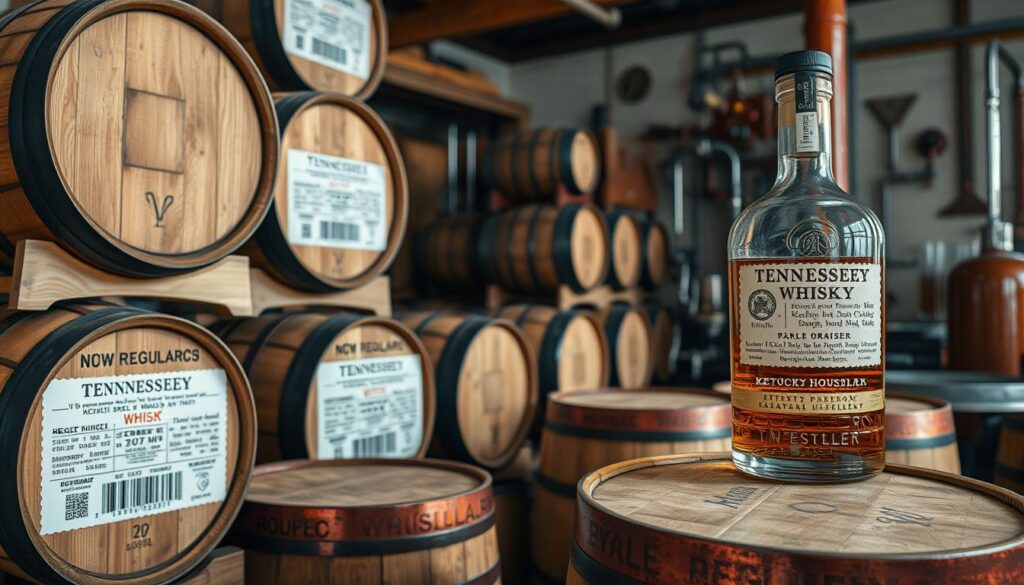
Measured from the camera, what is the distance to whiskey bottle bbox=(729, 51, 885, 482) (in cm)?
104

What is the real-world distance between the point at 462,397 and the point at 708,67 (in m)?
4.93

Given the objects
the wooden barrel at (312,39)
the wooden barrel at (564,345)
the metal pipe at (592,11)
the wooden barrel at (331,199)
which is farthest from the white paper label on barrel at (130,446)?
the metal pipe at (592,11)

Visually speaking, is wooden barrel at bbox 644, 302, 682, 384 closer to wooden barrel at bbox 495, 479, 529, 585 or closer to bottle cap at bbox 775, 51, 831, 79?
wooden barrel at bbox 495, 479, 529, 585

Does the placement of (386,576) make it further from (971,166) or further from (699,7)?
(699,7)

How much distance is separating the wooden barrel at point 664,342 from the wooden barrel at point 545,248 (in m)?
1.02

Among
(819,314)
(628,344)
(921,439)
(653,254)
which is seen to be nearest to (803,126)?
(819,314)

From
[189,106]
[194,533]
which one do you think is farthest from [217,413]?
[189,106]

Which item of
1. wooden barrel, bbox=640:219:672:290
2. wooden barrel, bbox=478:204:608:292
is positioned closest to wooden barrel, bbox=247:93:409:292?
wooden barrel, bbox=478:204:608:292

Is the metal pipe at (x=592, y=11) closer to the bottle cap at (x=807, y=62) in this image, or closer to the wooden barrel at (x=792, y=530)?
the bottle cap at (x=807, y=62)

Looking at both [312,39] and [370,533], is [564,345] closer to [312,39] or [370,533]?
[312,39]

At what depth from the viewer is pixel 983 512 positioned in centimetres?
95

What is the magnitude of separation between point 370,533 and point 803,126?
103cm

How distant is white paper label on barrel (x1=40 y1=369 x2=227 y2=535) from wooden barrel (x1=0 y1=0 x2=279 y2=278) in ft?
0.84

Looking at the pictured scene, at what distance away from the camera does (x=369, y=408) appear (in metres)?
2.31
